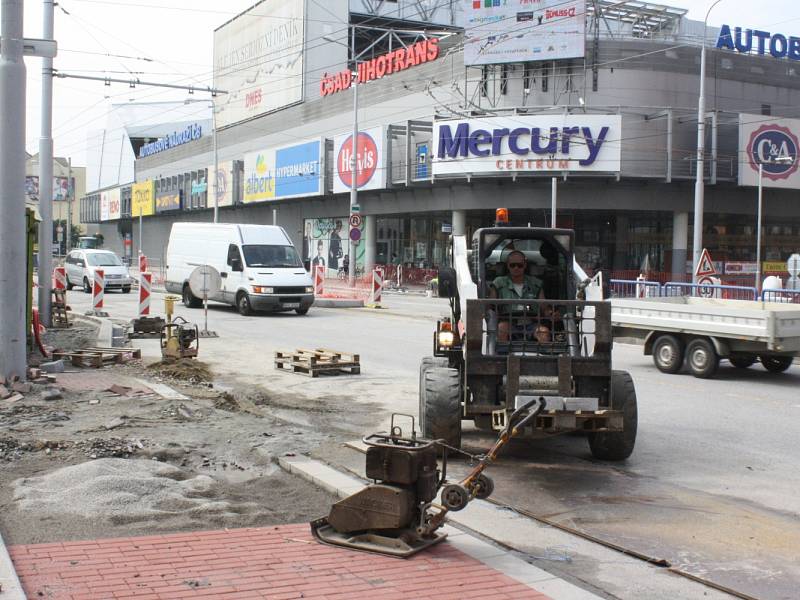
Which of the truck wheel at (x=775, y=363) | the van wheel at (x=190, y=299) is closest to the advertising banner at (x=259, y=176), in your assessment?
the van wheel at (x=190, y=299)

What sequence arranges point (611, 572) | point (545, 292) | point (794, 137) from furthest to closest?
point (794, 137), point (545, 292), point (611, 572)

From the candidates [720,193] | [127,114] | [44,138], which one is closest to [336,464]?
[44,138]

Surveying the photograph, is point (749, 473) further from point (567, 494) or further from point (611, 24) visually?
point (611, 24)

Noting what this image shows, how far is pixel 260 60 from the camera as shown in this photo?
226 ft

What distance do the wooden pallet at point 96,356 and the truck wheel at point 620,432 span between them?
8.17 metres

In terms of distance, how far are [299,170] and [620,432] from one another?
4949 cm

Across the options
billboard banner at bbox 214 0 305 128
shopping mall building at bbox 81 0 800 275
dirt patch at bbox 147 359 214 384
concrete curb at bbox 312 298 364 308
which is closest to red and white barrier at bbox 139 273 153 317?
dirt patch at bbox 147 359 214 384

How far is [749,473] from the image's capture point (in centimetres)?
789

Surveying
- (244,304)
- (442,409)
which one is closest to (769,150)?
(244,304)

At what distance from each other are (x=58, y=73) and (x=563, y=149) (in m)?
24.9

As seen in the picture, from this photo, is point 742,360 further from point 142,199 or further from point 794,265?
point 142,199

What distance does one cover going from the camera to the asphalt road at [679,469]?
5824 millimetres

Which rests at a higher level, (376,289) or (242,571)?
(376,289)

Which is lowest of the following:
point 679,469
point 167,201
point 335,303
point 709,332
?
point 679,469
